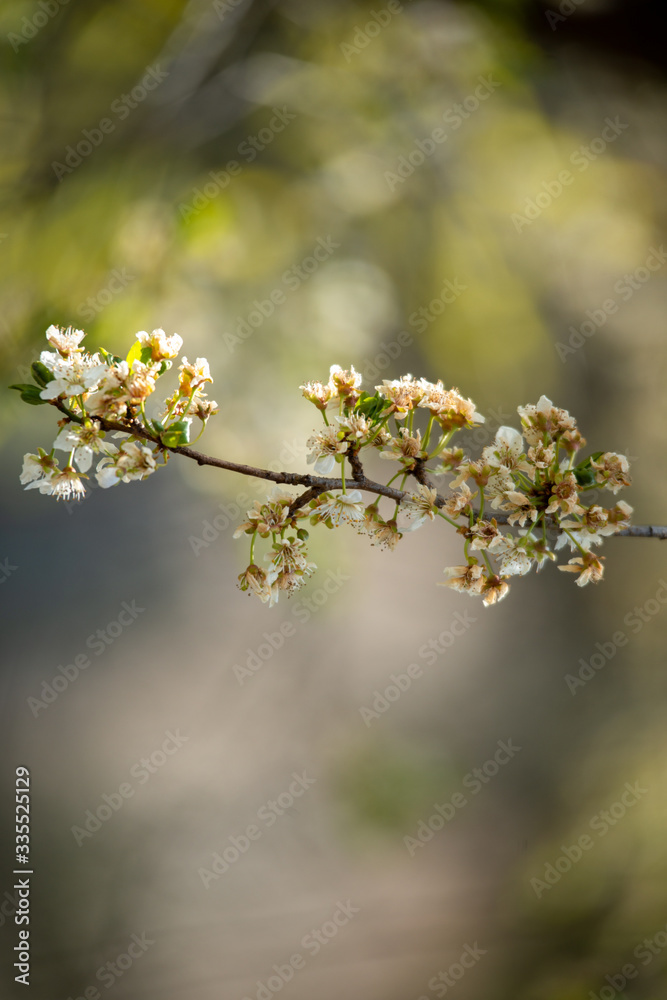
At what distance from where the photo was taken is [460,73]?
5.57 ft

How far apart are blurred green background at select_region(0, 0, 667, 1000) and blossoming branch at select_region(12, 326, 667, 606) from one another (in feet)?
3.15

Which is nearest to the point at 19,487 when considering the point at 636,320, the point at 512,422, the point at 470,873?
the point at 512,422

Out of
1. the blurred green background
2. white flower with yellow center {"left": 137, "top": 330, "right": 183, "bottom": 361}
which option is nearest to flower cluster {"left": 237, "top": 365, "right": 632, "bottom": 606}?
white flower with yellow center {"left": 137, "top": 330, "right": 183, "bottom": 361}

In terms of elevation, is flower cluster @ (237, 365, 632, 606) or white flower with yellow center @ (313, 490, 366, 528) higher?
flower cluster @ (237, 365, 632, 606)

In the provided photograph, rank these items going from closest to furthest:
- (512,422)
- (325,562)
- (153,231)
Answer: (153,231) → (325,562) → (512,422)

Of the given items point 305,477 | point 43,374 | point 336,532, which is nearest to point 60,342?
point 43,374

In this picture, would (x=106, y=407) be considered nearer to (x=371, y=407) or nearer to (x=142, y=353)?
(x=142, y=353)

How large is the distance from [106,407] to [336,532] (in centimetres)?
123

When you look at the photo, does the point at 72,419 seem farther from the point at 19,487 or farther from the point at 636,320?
the point at 636,320

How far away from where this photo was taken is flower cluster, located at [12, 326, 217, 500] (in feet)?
1.51

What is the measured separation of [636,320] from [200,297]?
109 centimetres

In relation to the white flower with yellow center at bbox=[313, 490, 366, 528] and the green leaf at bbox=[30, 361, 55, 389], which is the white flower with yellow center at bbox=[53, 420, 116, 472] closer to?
the green leaf at bbox=[30, 361, 55, 389]

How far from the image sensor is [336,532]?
1.67m

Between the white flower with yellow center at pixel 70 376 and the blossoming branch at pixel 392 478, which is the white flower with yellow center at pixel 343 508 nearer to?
the blossoming branch at pixel 392 478
